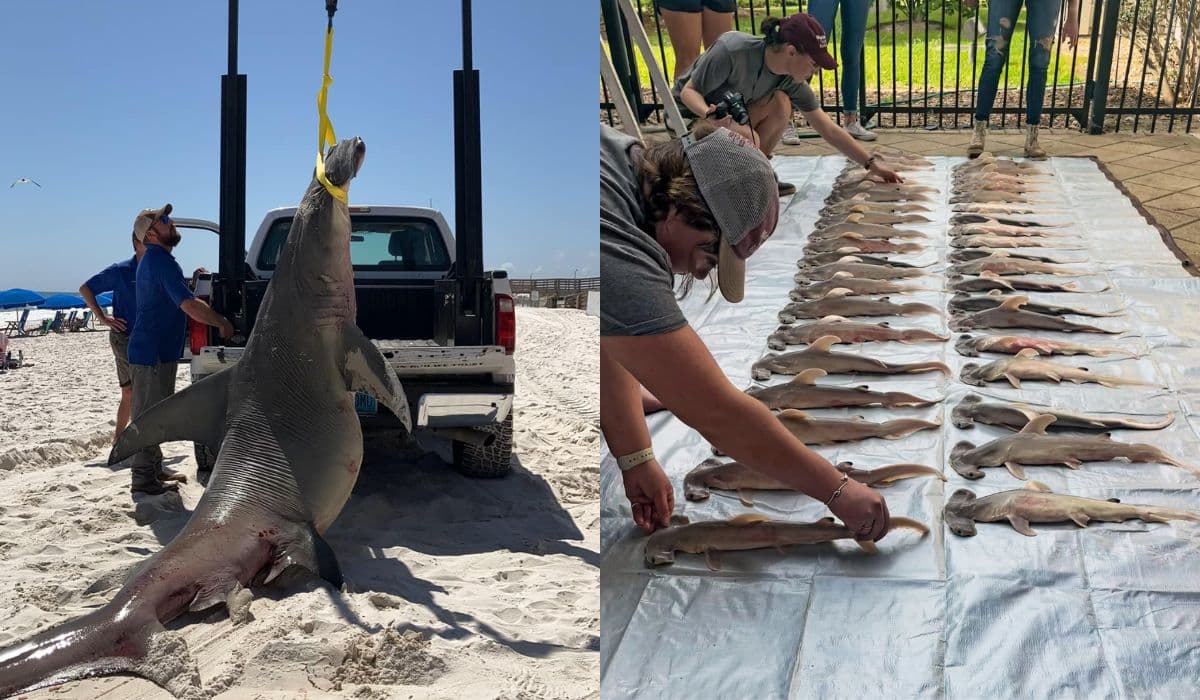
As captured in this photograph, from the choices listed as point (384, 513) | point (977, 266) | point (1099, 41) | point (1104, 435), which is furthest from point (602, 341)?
point (1099, 41)

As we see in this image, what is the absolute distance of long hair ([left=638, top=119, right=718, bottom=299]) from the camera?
204 cm

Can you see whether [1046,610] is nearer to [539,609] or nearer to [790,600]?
[790,600]

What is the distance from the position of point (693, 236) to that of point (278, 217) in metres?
3.95

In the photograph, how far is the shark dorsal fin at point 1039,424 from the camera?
2979mm

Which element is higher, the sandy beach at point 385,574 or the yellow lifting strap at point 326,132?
→ the yellow lifting strap at point 326,132

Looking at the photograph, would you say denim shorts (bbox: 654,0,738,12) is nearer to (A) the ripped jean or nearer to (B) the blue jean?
(B) the blue jean

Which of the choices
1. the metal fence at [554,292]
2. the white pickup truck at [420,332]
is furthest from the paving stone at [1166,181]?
the metal fence at [554,292]

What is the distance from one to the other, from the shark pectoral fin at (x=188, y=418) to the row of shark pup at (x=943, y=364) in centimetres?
211

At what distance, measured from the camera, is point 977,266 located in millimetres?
4715

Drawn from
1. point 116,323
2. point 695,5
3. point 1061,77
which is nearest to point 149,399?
point 116,323

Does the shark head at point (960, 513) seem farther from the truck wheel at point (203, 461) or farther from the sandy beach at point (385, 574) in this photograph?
the truck wheel at point (203, 461)

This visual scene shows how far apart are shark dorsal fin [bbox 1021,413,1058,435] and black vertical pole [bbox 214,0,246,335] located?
3480 mm

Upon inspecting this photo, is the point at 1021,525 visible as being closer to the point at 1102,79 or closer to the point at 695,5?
the point at 695,5

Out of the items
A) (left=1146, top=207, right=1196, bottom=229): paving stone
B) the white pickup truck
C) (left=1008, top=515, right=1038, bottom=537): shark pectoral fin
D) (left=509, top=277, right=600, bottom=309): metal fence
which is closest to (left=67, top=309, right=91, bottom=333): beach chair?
(left=509, top=277, right=600, bottom=309): metal fence
